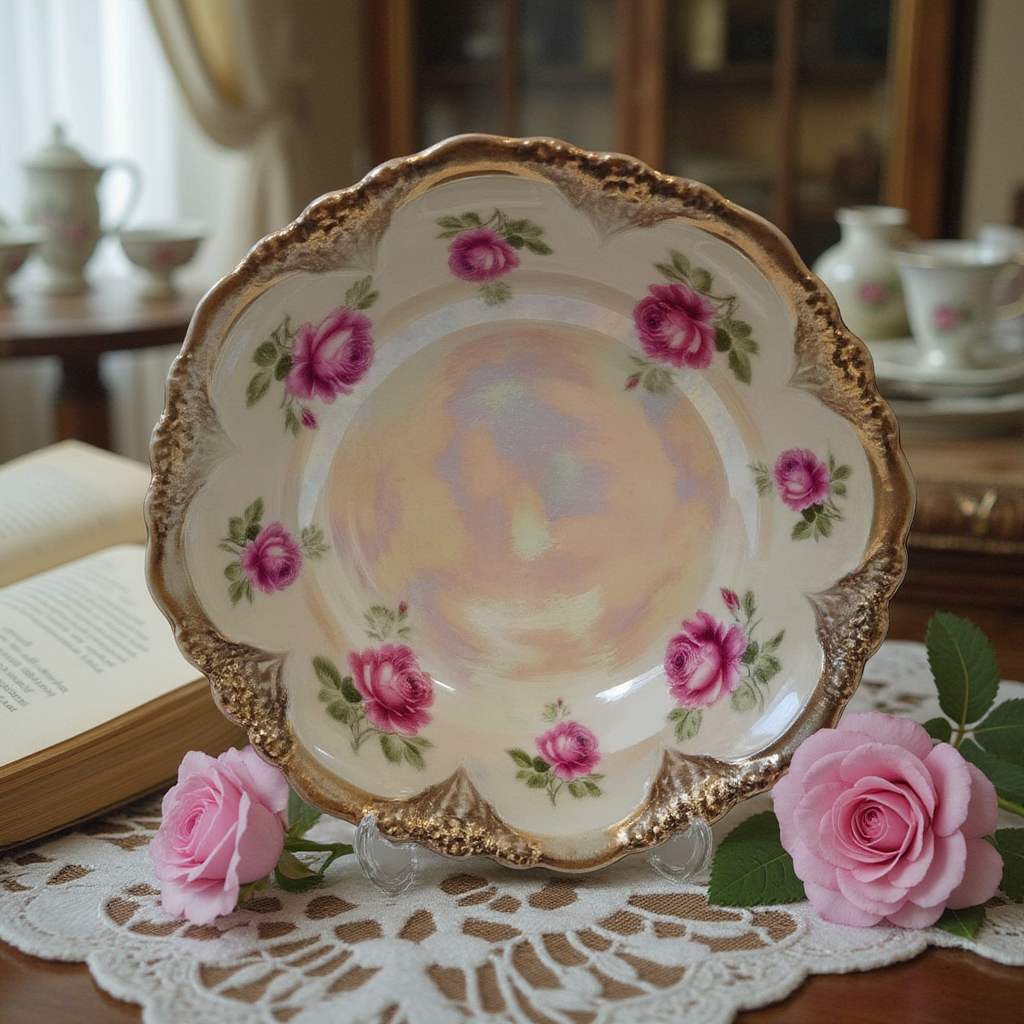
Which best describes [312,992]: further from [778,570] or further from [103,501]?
[103,501]

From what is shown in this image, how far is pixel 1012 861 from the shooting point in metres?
0.47

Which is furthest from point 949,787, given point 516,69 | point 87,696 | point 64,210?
point 516,69

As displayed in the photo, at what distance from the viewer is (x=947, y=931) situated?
45cm

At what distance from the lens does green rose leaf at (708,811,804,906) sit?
466mm

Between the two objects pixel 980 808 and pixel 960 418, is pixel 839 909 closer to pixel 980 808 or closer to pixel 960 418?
pixel 980 808

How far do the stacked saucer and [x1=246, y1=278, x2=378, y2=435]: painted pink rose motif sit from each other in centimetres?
58

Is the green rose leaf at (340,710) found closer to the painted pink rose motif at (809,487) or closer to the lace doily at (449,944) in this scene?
the lace doily at (449,944)

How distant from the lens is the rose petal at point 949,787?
433 millimetres

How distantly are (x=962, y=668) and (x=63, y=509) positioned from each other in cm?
53

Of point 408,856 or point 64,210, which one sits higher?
point 64,210

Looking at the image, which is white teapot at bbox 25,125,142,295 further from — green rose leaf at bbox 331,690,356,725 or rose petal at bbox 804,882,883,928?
rose petal at bbox 804,882,883,928

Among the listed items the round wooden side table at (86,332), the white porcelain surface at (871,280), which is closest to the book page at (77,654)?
the round wooden side table at (86,332)

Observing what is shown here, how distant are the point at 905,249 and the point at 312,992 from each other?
3.68 ft

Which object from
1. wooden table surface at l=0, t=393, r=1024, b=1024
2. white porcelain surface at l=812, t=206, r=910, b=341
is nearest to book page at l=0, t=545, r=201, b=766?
wooden table surface at l=0, t=393, r=1024, b=1024
